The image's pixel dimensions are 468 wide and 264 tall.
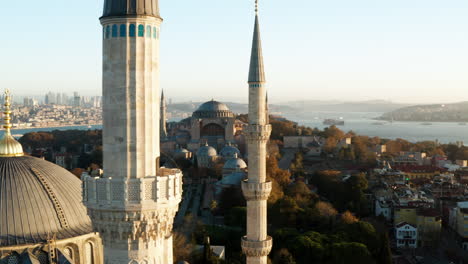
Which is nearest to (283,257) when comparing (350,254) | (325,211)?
(350,254)

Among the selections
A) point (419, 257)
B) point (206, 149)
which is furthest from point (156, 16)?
point (206, 149)

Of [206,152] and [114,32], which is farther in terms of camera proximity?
[206,152]

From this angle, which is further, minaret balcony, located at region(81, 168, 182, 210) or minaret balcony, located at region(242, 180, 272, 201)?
minaret balcony, located at region(242, 180, 272, 201)

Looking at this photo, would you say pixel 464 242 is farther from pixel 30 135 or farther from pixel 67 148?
pixel 30 135

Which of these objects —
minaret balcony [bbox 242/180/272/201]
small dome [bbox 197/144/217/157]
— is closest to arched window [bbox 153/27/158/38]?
minaret balcony [bbox 242/180/272/201]

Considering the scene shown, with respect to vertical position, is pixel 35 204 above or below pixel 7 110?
below

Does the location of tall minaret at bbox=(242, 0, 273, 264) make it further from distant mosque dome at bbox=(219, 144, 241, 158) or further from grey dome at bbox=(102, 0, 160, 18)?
distant mosque dome at bbox=(219, 144, 241, 158)

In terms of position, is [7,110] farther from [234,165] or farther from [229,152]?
[229,152]
